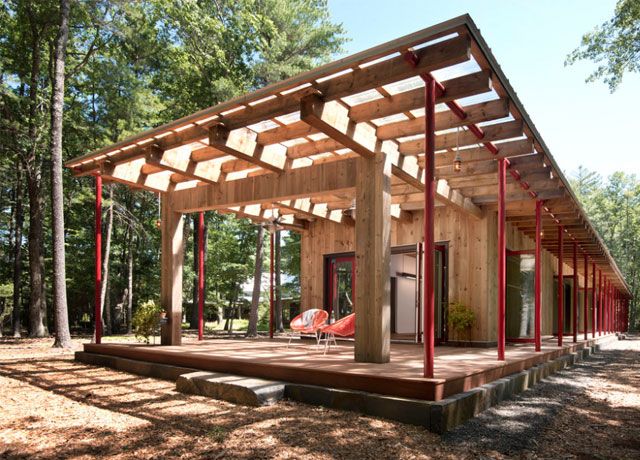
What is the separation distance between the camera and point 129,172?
786 cm

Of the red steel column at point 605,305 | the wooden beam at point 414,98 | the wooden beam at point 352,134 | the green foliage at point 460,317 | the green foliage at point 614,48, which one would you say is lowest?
the red steel column at point 605,305

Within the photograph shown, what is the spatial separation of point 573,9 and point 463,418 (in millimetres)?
15671

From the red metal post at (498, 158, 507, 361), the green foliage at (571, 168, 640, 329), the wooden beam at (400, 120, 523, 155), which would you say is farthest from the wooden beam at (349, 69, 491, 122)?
the green foliage at (571, 168, 640, 329)

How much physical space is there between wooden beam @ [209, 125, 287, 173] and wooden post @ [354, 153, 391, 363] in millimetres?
1407

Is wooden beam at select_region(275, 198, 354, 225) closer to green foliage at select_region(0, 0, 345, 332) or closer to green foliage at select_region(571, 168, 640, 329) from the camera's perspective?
green foliage at select_region(0, 0, 345, 332)

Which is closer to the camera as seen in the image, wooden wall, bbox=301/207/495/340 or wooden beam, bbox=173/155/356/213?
wooden beam, bbox=173/155/356/213

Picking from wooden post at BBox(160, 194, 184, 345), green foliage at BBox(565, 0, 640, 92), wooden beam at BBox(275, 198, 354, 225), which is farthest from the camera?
green foliage at BBox(565, 0, 640, 92)

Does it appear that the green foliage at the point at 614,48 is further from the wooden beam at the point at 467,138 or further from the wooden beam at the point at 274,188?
the wooden beam at the point at 274,188

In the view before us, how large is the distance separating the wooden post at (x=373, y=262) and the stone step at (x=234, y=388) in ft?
3.51

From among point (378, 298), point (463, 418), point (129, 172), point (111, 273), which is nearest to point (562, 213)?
point (378, 298)

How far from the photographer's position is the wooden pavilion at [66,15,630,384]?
176 inches

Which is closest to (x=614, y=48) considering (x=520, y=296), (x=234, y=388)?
(x=520, y=296)

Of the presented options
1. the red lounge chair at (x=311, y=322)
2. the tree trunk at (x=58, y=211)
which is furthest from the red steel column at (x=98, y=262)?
the red lounge chair at (x=311, y=322)

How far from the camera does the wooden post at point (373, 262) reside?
18.0ft
